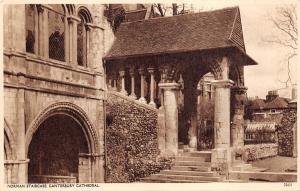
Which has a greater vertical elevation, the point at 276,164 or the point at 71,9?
the point at 71,9

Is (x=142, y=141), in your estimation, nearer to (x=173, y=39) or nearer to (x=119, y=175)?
(x=119, y=175)

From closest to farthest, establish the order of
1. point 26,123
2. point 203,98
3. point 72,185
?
1. point 72,185
2. point 26,123
3. point 203,98

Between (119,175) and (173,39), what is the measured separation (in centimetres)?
433

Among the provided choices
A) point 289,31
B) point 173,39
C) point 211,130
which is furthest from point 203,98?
point 289,31

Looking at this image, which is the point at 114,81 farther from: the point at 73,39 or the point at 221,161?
the point at 221,161

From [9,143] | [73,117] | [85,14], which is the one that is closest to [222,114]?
[73,117]

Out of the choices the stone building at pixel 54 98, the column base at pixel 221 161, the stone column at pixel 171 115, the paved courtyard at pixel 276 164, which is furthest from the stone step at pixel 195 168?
the stone building at pixel 54 98

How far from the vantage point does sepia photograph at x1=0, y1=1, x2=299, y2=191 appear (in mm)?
12016

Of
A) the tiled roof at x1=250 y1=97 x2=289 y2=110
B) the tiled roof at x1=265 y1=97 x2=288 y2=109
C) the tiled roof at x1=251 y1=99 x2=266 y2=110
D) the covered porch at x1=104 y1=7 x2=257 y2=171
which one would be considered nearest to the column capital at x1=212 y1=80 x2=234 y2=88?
the covered porch at x1=104 y1=7 x2=257 y2=171

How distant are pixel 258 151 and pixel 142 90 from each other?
5206 mm

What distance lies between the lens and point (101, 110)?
46.4 feet

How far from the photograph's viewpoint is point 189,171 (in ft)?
43.9

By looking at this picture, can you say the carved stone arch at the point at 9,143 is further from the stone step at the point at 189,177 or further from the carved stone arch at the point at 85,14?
the stone step at the point at 189,177

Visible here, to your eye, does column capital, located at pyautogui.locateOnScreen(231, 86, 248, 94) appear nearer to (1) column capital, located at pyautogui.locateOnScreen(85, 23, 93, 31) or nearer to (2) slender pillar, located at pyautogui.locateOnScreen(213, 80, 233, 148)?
(2) slender pillar, located at pyautogui.locateOnScreen(213, 80, 233, 148)
